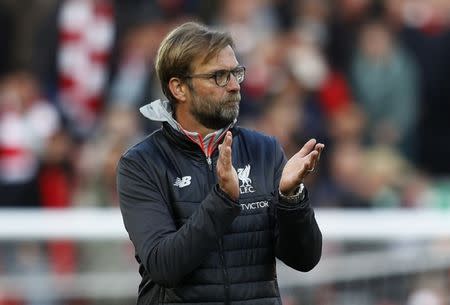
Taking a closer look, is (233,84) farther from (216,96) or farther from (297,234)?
(297,234)

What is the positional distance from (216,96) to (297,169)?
0.41 metres

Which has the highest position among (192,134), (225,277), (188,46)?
(188,46)

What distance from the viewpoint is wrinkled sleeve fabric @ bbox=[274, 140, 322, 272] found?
4.71 m

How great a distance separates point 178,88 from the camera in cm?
498

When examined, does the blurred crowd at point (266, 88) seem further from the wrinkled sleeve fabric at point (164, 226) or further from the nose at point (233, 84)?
the nose at point (233, 84)

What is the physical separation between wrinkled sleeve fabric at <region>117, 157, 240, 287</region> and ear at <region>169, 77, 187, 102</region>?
11.1 inches

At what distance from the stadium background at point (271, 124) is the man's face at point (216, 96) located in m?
4.20

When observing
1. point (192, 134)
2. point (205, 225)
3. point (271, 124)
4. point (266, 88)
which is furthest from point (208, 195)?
point (266, 88)

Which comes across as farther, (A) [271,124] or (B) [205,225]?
(A) [271,124]

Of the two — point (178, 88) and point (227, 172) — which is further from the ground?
point (178, 88)

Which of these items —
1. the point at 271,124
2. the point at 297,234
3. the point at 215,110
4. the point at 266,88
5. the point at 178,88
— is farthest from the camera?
the point at 266,88

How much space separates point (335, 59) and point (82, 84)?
2255 mm

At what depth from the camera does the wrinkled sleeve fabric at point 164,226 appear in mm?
4625

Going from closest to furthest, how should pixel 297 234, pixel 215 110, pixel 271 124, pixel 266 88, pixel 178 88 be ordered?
pixel 297 234 < pixel 215 110 < pixel 178 88 < pixel 271 124 < pixel 266 88
